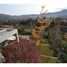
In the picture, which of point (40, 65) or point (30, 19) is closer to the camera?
point (40, 65)

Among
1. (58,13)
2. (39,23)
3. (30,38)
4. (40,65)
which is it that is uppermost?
(58,13)

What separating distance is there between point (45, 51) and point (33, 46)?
16 centimetres

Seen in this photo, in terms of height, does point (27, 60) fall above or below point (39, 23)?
below

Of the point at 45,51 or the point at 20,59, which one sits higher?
the point at 45,51

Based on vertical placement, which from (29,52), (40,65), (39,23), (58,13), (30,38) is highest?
(58,13)

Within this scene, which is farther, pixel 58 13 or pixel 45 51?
pixel 58 13

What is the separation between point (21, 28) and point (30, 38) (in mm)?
174

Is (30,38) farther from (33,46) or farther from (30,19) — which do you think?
(30,19)

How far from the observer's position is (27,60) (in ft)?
5.97

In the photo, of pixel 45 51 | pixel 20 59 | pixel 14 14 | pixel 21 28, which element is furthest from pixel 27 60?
pixel 14 14

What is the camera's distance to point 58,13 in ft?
6.27

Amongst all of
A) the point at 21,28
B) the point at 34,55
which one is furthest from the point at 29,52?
the point at 21,28

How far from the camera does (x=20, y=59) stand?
1.83 metres

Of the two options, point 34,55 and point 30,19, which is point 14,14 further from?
point 34,55
